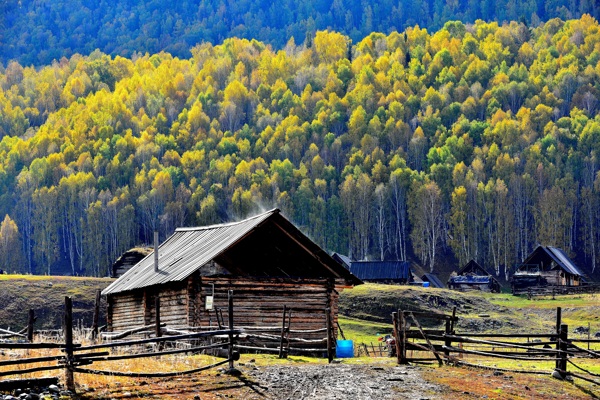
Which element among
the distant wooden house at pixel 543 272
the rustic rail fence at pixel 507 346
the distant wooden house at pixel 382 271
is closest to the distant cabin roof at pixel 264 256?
the rustic rail fence at pixel 507 346

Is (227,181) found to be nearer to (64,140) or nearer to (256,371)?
(64,140)

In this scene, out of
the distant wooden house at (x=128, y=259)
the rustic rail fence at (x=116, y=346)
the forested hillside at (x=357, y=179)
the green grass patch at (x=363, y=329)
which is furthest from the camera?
the forested hillside at (x=357, y=179)

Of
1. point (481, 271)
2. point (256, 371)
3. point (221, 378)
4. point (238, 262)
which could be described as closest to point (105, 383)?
point (221, 378)

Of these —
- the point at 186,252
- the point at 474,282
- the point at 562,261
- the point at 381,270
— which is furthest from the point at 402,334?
the point at 562,261

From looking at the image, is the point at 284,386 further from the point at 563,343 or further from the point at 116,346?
the point at 563,343

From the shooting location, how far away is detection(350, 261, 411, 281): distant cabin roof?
99.7 m

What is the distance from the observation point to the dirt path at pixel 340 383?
845 inches

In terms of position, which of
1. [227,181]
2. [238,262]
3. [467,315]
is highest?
[227,181]

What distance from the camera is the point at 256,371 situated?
24922mm

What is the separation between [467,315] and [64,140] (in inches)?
5534

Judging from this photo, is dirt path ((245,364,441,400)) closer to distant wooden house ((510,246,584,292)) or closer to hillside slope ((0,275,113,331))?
hillside slope ((0,275,113,331))

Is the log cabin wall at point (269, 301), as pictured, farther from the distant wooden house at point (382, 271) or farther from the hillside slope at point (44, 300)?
the distant wooden house at point (382, 271)

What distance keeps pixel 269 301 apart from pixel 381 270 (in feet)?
213

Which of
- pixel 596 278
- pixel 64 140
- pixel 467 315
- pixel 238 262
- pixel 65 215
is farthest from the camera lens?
pixel 64 140
